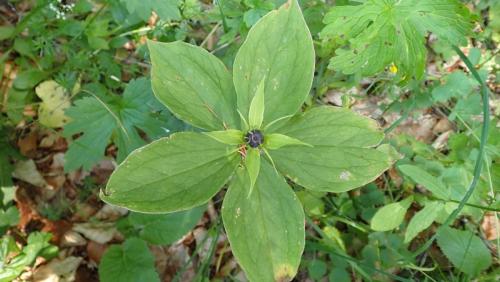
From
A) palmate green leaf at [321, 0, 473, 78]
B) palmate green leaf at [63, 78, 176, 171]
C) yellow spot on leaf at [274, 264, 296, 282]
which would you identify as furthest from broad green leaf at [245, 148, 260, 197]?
palmate green leaf at [63, 78, 176, 171]

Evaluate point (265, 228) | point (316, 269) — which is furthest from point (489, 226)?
point (265, 228)

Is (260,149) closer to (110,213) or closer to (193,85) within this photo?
(193,85)

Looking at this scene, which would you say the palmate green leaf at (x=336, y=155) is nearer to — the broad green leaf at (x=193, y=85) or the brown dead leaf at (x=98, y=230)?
the broad green leaf at (x=193, y=85)

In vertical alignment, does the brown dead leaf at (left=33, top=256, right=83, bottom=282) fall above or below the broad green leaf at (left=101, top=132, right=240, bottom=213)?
below

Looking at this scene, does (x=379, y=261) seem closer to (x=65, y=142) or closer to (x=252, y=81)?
(x=252, y=81)

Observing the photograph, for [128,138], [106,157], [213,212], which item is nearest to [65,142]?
[106,157]

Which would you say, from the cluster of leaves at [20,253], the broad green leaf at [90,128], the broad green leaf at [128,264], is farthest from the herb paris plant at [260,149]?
the cluster of leaves at [20,253]

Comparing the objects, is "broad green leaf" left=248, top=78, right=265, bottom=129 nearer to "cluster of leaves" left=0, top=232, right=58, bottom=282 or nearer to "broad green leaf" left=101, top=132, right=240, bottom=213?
"broad green leaf" left=101, top=132, right=240, bottom=213
